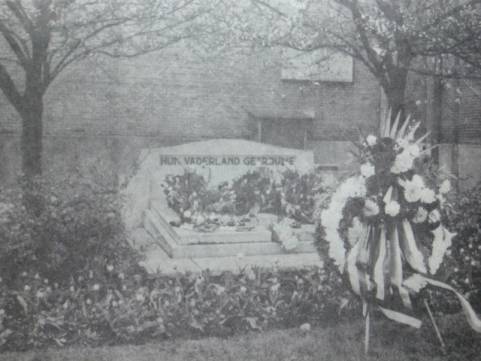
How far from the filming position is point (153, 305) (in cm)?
554

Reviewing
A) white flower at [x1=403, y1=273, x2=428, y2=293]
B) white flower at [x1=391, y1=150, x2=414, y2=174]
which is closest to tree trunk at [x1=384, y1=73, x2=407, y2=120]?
white flower at [x1=391, y1=150, x2=414, y2=174]

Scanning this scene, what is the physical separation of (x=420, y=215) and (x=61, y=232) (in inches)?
135

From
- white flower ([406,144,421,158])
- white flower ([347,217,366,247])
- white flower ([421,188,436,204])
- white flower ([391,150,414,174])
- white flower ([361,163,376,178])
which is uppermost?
white flower ([406,144,421,158])

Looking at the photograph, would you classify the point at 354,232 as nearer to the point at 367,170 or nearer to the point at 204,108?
the point at 367,170

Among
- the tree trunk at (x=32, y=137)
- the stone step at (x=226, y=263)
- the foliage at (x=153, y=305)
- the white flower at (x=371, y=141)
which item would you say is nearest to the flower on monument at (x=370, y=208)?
the white flower at (x=371, y=141)

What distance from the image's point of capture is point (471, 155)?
15250mm

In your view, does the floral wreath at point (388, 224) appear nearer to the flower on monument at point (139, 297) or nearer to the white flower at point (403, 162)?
the white flower at point (403, 162)

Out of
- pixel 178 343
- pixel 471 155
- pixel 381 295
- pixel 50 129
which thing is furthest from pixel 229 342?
pixel 471 155

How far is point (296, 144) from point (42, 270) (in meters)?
9.91

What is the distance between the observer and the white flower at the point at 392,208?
521cm

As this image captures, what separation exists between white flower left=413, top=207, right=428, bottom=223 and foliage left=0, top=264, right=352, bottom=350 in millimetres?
1096

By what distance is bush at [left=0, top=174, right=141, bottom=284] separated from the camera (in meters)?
5.68

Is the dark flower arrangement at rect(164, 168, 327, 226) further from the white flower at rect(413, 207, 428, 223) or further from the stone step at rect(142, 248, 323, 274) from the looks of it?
the white flower at rect(413, 207, 428, 223)

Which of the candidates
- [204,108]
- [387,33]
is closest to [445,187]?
[387,33]
